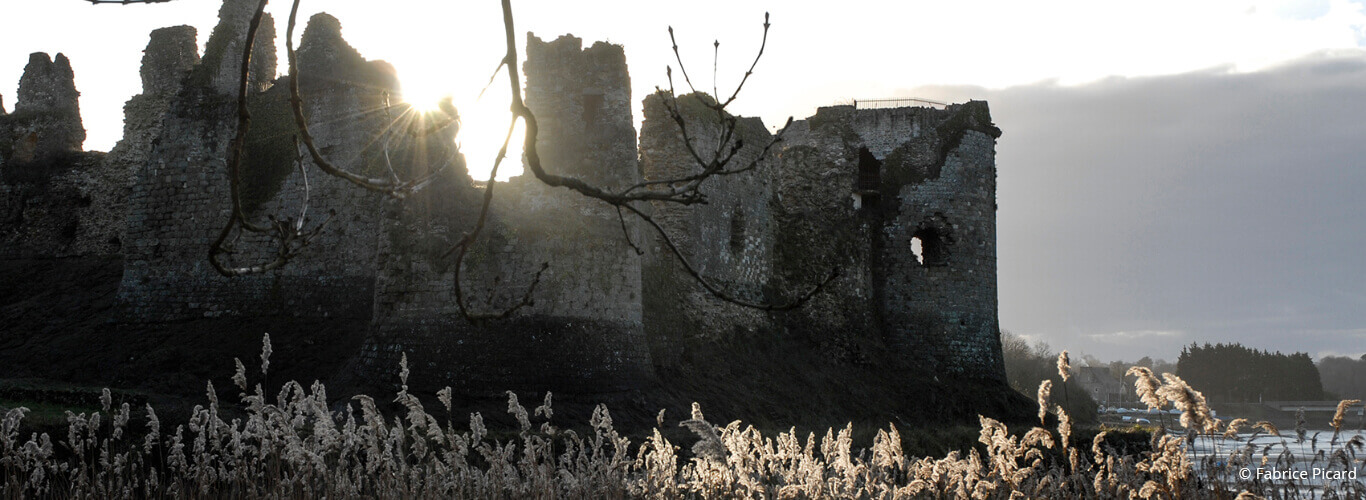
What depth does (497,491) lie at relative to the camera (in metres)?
7.24

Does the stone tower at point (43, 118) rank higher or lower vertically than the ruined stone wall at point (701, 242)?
higher

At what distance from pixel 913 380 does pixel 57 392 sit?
15.4 metres

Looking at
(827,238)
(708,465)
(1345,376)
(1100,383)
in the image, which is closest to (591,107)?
(827,238)

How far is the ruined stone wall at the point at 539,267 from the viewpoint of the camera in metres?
16.0

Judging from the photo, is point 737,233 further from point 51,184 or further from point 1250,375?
point 1250,375

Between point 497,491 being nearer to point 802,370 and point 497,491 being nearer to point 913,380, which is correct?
point 802,370

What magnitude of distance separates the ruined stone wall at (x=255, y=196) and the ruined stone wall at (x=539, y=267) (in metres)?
3.92

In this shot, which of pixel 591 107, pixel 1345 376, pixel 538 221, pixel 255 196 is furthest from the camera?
pixel 1345 376

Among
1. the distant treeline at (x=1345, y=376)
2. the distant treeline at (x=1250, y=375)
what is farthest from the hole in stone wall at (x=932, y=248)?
the distant treeline at (x=1345, y=376)

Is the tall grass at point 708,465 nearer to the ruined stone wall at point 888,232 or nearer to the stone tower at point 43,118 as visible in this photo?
the ruined stone wall at point 888,232

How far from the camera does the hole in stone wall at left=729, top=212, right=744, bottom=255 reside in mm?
22094

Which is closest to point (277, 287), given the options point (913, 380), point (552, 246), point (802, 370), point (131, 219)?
point (131, 219)

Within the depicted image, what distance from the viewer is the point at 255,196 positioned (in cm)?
2145

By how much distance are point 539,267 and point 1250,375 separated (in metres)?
52.5
